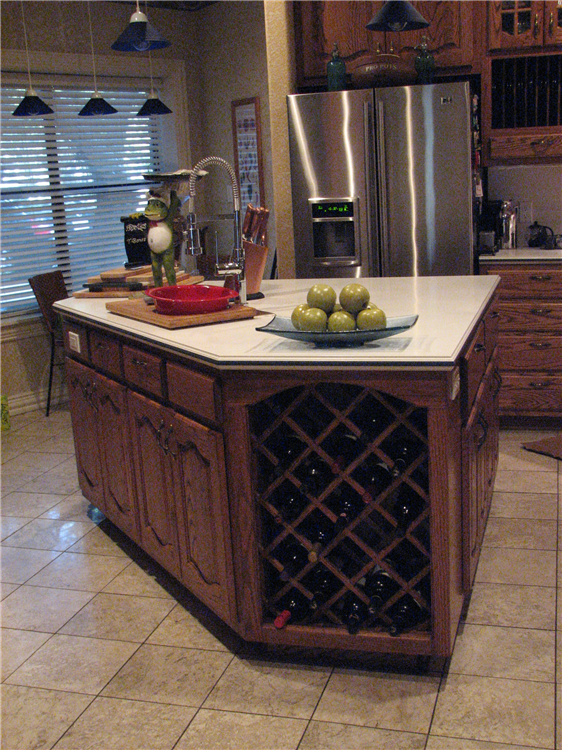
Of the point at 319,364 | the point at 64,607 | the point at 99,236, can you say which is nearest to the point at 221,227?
the point at 99,236

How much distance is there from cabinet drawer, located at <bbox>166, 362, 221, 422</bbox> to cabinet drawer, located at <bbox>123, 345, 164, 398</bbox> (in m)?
0.07

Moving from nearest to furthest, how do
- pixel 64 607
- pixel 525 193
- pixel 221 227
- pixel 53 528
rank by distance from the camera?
pixel 64 607 → pixel 53 528 → pixel 525 193 → pixel 221 227

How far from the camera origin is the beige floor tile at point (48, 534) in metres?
3.38

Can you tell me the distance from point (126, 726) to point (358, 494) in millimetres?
867

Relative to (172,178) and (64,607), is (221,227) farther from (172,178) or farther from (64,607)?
(64,607)

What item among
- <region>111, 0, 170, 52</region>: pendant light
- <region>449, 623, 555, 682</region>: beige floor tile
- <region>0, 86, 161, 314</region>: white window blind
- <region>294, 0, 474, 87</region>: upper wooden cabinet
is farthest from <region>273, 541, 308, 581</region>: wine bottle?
<region>0, 86, 161, 314</region>: white window blind

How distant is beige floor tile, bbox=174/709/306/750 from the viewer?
2.04 metres

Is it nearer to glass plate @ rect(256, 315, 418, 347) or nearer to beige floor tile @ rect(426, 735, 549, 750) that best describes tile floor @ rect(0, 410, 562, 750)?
beige floor tile @ rect(426, 735, 549, 750)

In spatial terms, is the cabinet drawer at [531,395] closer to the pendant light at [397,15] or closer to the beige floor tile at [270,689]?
the pendant light at [397,15]

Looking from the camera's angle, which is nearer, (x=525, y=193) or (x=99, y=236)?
(x=525, y=193)

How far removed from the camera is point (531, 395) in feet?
14.4

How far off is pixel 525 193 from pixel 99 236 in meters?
3.06

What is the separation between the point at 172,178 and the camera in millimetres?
2996

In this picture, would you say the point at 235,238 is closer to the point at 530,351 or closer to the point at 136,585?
the point at 136,585
